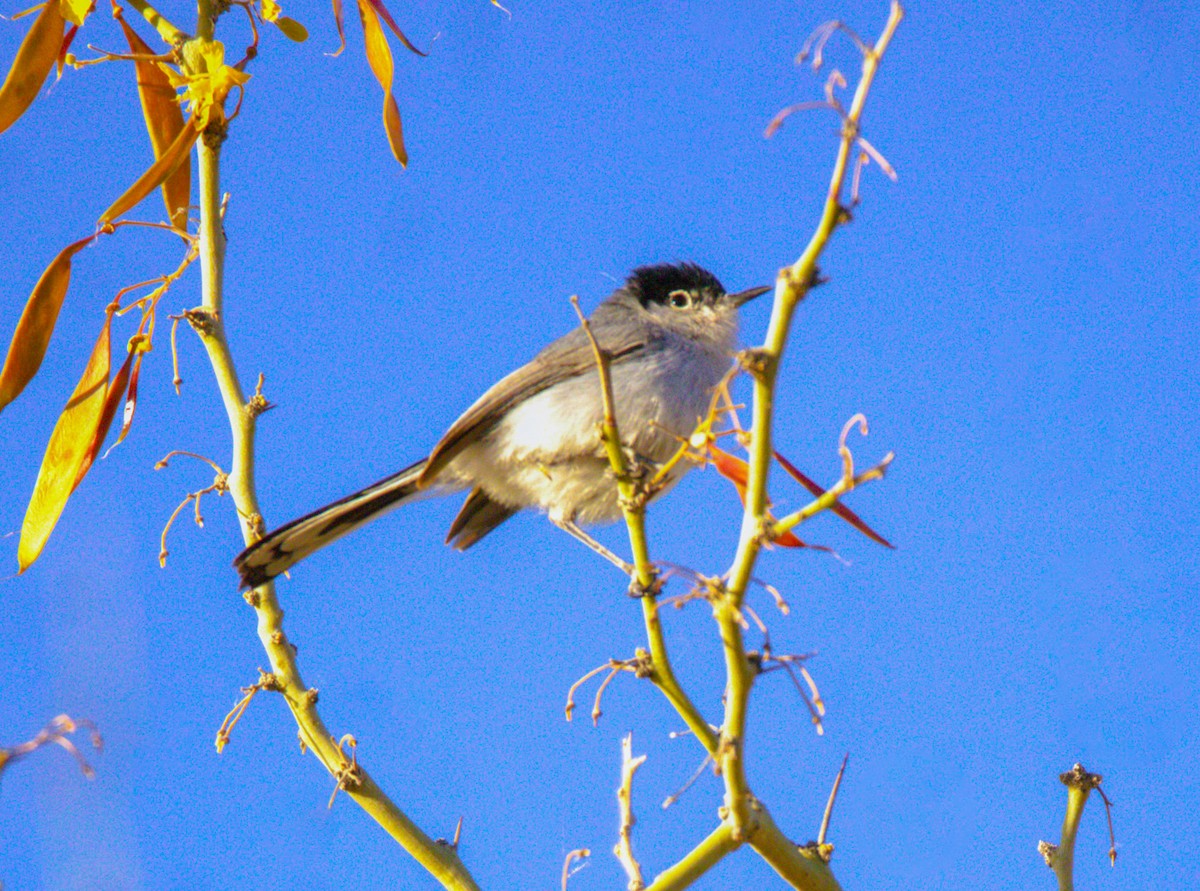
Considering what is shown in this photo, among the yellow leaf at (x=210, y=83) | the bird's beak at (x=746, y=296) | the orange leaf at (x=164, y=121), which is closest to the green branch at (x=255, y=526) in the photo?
the yellow leaf at (x=210, y=83)

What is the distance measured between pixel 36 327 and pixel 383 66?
1044 millimetres

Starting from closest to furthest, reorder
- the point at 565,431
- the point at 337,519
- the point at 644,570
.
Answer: the point at 644,570 → the point at 337,519 → the point at 565,431

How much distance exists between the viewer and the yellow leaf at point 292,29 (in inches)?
113

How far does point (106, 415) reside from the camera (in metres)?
2.93

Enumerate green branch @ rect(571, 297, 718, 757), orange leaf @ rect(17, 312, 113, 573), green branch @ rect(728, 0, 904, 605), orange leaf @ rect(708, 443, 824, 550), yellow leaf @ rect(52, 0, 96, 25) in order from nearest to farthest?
green branch @ rect(728, 0, 904, 605) < green branch @ rect(571, 297, 718, 757) < orange leaf @ rect(708, 443, 824, 550) < orange leaf @ rect(17, 312, 113, 573) < yellow leaf @ rect(52, 0, 96, 25)

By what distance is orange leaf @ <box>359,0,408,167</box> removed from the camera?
3143mm

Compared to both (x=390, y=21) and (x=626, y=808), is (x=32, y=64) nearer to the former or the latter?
(x=390, y=21)

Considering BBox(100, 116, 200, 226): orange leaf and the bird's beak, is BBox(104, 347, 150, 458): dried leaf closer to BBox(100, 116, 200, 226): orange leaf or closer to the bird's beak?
BBox(100, 116, 200, 226): orange leaf

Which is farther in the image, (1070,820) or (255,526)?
(255,526)

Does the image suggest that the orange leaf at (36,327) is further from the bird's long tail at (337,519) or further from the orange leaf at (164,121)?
the bird's long tail at (337,519)

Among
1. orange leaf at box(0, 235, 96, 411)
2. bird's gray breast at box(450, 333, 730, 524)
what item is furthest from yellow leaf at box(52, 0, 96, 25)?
bird's gray breast at box(450, 333, 730, 524)

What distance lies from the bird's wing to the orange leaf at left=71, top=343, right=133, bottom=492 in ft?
3.73

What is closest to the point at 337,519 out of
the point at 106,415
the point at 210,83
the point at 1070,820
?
the point at 106,415

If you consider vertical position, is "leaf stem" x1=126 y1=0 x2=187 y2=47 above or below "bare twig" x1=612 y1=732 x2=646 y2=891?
above
